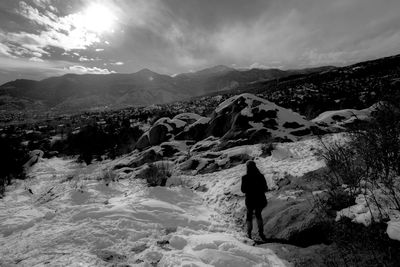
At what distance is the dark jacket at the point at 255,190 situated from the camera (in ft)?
20.0

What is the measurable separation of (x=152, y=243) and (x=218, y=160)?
8.72 meters

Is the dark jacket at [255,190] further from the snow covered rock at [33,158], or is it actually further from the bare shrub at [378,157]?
the snow covered rock at [33,158]

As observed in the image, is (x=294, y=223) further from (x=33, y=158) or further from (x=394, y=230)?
(x=33, y=158)

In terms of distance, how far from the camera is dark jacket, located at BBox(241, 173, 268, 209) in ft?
20.0

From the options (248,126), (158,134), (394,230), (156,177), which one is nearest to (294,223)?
(394,230)

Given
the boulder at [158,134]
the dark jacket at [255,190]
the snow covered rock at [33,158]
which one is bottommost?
the snow covered rock at [33,158]

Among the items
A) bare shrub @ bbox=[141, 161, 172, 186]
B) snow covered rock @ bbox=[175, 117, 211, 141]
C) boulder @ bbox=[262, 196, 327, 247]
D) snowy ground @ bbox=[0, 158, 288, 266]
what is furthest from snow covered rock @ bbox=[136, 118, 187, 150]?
boulder @ bbox=[262, 196, 327, 247]

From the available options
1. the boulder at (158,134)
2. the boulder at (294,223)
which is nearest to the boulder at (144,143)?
the boulder at (158,134)

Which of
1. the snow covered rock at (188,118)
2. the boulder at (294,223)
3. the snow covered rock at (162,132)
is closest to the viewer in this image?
the boulder at (294,223)

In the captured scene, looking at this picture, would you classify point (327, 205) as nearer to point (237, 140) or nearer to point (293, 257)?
point (293, 257)

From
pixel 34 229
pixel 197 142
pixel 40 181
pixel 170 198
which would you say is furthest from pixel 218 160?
pixel 40 181

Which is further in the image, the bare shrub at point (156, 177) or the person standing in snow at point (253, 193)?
the bare shrub at point (156, 177)

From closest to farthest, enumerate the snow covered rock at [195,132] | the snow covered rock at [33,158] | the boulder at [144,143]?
the snow covered rock at [195,132]
the boulder at [144,143]
the snow covered rock at [33,158]

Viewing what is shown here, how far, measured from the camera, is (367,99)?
31344mm
